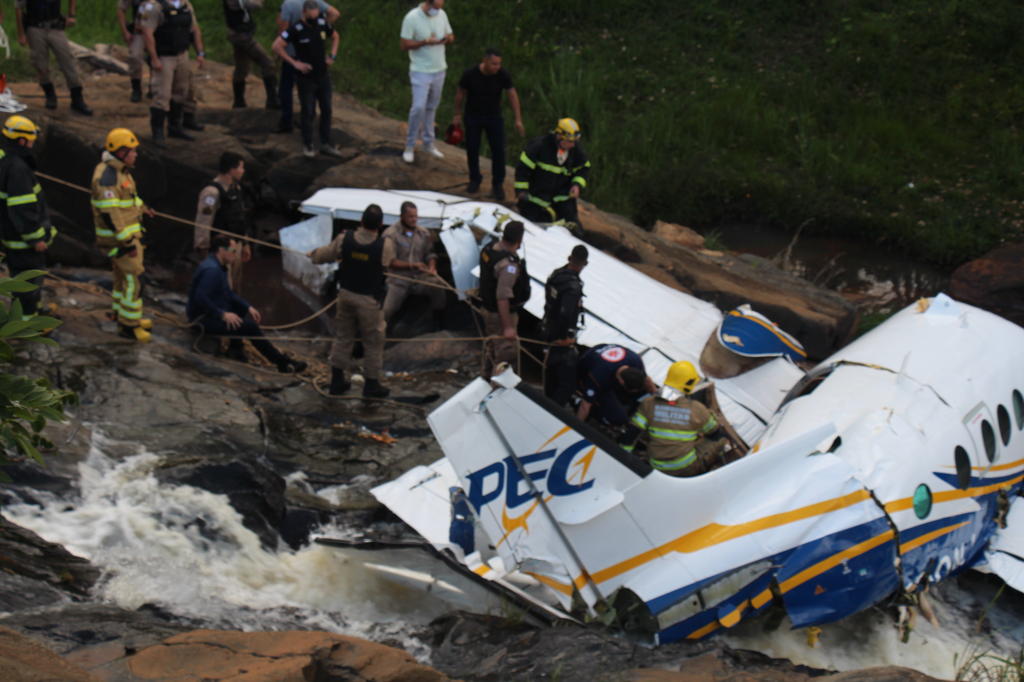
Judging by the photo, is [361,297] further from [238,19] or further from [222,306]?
[238,19]

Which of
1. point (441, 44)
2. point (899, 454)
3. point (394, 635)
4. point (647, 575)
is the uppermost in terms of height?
point (441, 44)

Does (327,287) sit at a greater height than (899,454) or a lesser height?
lesser

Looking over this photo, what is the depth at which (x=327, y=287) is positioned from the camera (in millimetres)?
13773

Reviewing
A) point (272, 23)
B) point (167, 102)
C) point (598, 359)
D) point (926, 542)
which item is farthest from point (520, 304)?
point (272, 23)

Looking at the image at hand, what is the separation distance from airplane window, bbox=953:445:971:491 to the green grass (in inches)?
450

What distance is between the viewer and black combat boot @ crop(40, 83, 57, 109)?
1450cm

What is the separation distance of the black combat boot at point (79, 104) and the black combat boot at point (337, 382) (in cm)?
683

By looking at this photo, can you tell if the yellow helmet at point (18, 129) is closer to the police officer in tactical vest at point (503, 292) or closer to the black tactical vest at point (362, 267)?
the black tactical vest at point (362, 267)

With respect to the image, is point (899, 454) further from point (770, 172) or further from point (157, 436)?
point (770, 172)

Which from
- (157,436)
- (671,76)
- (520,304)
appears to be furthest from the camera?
(671,76)

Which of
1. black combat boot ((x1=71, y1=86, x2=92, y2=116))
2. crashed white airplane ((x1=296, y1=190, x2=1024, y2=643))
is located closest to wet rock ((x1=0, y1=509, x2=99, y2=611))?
crashed white airplane ((x1=296, y1=190, x2=1024, y2=643))

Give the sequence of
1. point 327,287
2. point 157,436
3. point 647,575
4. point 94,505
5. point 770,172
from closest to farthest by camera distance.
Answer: point 647,575 → point 94,505 → point 157,436 → point 327,287 → point 770,172

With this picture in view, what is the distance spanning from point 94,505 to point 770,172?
626 inches

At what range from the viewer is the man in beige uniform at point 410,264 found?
11.8 m
